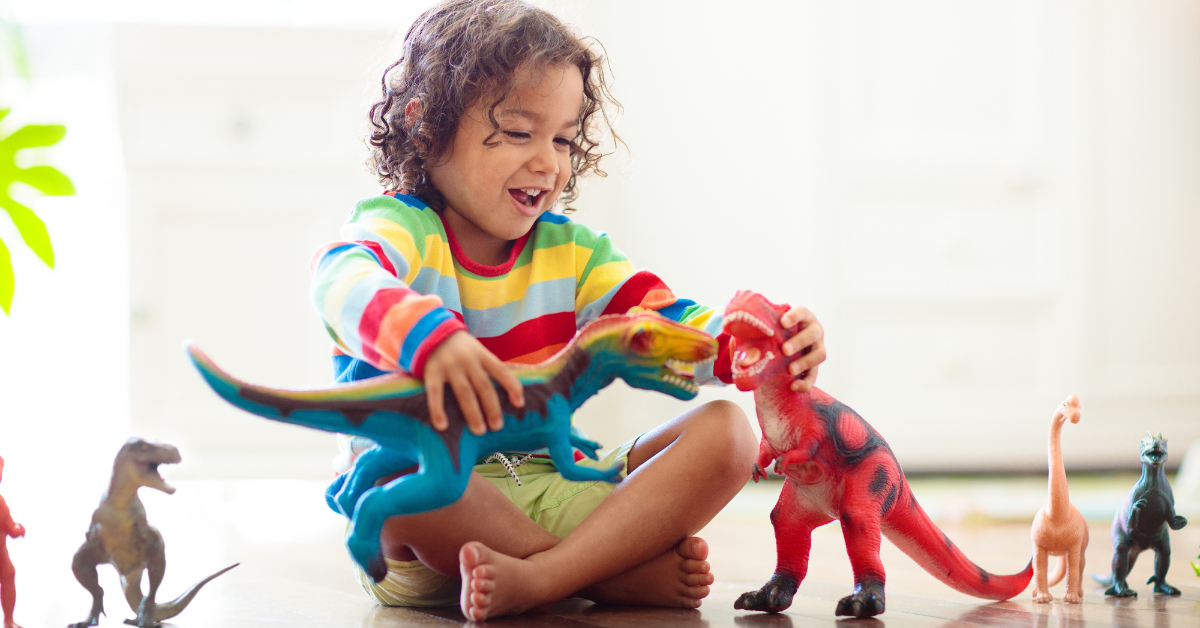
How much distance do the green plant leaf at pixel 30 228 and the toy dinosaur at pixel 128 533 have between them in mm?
375

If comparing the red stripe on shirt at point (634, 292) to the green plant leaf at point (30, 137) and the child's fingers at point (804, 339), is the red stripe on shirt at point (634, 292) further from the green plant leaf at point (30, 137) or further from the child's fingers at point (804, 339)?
the green plant leaf at point (30, 137)

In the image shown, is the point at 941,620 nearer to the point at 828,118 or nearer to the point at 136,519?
the point at 136,519

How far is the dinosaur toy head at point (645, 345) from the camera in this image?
2.53ft

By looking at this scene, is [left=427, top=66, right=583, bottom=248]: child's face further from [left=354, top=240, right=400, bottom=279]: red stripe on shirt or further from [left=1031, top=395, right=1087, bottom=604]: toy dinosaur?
[left=1031, top=395, right=1087, bottom=604]: toy dinosaur

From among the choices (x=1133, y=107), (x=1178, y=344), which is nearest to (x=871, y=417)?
(x=1178, y=344)

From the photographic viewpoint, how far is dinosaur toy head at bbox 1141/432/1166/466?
0.94m

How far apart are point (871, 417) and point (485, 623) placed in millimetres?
1660

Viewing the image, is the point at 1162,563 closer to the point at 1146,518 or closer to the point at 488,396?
the point at 1146,518

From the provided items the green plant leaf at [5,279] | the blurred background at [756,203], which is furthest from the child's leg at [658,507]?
the blurred background at [756,203]

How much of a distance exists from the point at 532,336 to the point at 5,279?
508mm

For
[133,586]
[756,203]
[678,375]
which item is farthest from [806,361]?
[756,203]

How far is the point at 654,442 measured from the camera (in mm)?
980

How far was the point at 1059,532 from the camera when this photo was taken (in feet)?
3.02

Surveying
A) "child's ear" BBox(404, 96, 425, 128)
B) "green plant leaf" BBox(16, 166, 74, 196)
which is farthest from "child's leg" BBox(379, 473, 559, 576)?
"green plant leaf" BBox(16, 166, 74, 196)
